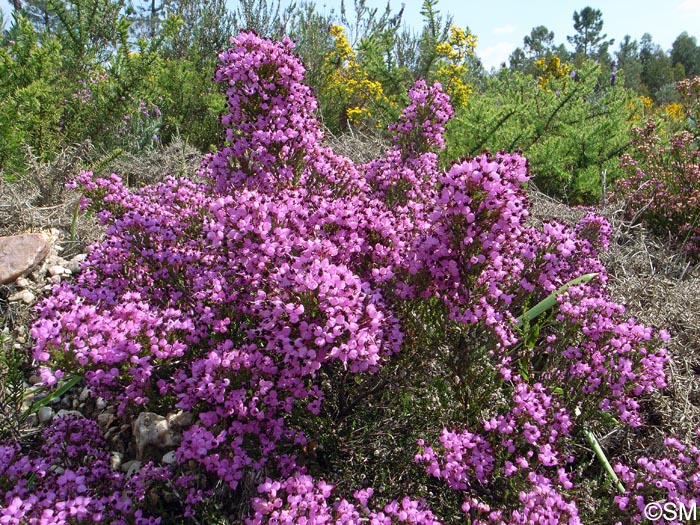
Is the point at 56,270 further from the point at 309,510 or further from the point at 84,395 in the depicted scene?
the point at 309,510

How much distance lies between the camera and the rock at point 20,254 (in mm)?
3832

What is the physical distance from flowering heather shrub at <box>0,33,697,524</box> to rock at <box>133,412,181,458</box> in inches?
15.1

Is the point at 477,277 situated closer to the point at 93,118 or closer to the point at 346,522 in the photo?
the point at 346,522

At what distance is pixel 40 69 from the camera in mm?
5957

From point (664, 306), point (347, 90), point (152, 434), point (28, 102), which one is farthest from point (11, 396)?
point (347, 90)

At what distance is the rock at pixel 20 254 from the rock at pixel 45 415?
118 cm

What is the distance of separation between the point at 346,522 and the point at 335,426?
2.34 ft

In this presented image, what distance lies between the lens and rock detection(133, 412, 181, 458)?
9.07ft

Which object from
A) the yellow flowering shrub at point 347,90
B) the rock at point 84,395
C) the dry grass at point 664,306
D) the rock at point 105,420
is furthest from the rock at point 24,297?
the yellow flowering shrub at point 347,90

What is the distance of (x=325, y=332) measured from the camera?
186 cm

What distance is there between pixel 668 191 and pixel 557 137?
1.48 meters

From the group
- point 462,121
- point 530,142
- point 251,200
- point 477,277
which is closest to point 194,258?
point 251,200

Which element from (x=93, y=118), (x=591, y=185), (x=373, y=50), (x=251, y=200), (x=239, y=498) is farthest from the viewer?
(x=373, y=50)

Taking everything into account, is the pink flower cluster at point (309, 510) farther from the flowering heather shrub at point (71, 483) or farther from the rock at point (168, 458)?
the rock at point (168, 458)
